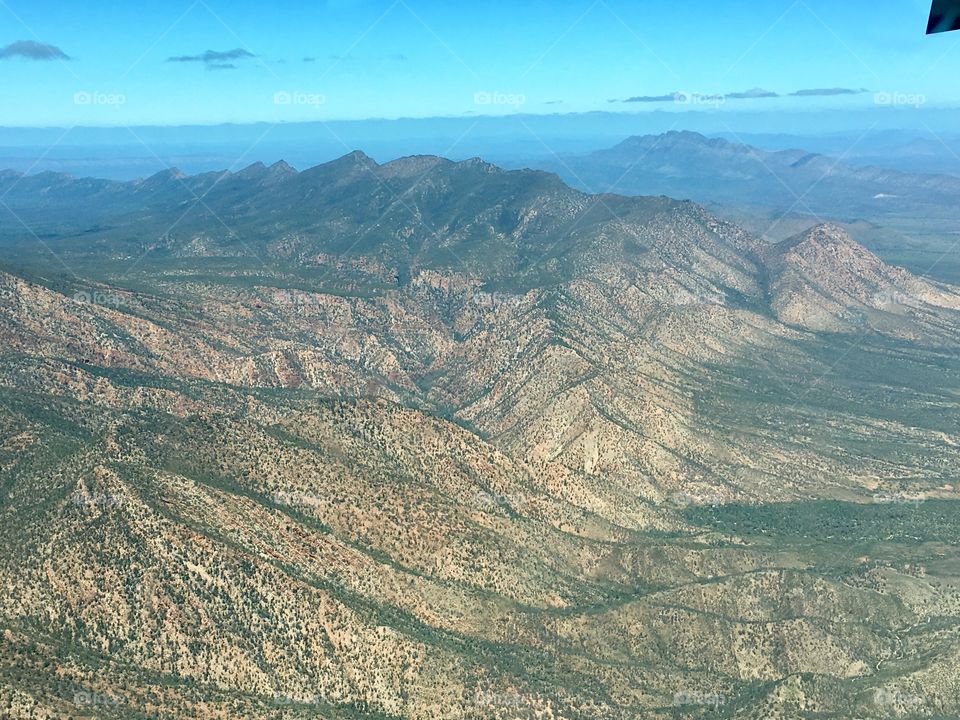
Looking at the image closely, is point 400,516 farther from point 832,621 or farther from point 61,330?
point 61,330

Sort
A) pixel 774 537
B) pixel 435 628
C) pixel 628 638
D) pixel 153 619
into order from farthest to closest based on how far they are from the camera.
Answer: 1. pixel 774 537
2. pixel 628 638
3. pixel 435 628
4. pixel 153 619

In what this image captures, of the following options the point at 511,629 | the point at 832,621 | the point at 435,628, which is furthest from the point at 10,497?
the point at 832,621

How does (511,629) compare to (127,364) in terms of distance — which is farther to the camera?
(127,364)

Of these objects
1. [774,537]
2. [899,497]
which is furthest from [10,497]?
[899,497]

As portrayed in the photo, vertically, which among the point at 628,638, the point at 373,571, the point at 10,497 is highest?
the point at 10,497

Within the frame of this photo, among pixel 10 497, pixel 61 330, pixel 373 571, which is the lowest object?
pixel 373 571

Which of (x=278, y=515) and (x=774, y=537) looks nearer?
(x=278, y=515)

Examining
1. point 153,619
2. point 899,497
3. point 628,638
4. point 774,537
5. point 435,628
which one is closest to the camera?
point 153,619

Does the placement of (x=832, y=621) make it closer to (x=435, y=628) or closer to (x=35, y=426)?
(x=435, y=628)

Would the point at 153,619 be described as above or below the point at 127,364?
below
